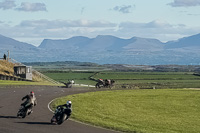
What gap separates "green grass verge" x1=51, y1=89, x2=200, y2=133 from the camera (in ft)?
106

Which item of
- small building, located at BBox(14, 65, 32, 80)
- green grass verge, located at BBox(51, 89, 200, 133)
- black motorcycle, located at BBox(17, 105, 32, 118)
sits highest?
small building, located at BBox(14, 65, 32, 80)

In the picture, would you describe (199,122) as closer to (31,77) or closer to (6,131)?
(6,131)

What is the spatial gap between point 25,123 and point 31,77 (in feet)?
240

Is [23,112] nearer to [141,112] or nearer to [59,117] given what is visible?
[59,117]

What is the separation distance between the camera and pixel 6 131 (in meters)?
27.1

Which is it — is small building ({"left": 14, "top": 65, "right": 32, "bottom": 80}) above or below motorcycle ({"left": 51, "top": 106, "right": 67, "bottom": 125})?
above

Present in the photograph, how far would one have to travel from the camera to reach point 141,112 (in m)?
41.3

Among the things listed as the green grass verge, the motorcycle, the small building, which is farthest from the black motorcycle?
the small building

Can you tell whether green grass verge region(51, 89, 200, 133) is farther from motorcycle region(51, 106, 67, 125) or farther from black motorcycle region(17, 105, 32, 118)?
black motorcycle region(17, 105, 32, 118)

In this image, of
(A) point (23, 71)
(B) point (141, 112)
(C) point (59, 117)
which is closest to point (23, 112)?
(C) point (59, 117)

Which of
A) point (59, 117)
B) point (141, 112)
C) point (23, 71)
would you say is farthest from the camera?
point (23, 71)

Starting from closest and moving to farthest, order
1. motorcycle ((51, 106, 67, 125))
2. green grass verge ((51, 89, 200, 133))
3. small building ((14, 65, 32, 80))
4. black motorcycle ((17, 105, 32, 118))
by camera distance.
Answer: motorcycle ((51, 106, 67, 125)) → green grass verge ((51, 89, 200, 133)) → black motorcycle ((17, 105, 32, 118)) → small building ((14, 65, 32, 80))

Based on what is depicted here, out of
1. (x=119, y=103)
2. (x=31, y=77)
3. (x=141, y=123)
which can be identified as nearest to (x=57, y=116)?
(x=141, y=123)

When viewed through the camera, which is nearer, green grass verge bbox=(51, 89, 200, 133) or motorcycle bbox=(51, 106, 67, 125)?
motorcycle bbox=(51, 106, 67, 125)
